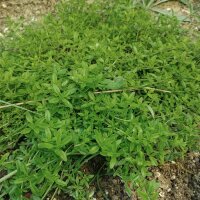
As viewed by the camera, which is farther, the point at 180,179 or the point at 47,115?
the point at 180,179

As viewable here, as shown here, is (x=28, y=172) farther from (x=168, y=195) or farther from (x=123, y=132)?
(x=168, y=195)

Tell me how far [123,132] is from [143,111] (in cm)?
22

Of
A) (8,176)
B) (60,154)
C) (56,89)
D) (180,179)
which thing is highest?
(56,89)

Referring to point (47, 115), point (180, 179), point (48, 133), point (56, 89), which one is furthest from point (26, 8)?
point (180, 179)

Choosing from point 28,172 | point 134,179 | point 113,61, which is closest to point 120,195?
point 134,179

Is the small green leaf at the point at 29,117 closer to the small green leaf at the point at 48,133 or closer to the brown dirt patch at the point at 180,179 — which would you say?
the small green leaf at the point at 48,133

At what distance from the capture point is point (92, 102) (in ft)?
6.10

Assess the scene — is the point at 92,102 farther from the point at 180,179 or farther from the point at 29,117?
the point at 180,179

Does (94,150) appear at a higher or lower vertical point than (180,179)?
higher

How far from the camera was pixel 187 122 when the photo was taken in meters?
1.99

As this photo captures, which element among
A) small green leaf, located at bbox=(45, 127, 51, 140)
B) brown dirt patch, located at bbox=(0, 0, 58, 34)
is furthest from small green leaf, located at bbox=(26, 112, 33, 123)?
brown dirt patch, located at bbox=(0, 0, 58, 34)

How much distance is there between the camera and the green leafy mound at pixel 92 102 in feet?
5.67

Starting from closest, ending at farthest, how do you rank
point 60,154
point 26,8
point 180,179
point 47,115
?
1. point 60,154
2. point 47,115
3. point 180,179
4. point 26,8

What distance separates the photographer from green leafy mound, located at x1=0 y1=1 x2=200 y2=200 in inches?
68.1
